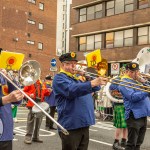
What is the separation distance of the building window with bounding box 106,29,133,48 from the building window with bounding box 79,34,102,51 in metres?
1.11

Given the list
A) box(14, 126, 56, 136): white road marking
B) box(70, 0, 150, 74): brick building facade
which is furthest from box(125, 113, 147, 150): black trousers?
box(70, 0, 150, 74): brick building facade

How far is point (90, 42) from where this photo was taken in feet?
113

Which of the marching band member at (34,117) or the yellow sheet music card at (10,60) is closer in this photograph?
the yellow sheet music card at (10,60)

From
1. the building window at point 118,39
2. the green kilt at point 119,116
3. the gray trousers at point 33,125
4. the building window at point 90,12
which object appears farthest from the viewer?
the building window at point 90,12

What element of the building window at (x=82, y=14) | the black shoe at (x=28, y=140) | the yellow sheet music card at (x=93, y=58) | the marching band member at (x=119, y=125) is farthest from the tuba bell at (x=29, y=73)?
the building window at (x=82, y=14)

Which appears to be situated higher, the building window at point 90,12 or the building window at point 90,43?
the building window at point 90,12

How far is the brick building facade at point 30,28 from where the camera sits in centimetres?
4088

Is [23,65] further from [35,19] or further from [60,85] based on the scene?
[35,19]

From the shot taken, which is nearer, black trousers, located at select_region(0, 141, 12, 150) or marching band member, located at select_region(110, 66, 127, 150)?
black trousers, located at select_region(0, 141, 12, 150)

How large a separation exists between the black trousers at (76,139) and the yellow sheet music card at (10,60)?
4.35 feet

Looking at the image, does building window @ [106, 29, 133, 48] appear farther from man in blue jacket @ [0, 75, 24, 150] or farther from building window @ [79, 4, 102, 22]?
man in blue jacket @ [0, 75, 24, 150]

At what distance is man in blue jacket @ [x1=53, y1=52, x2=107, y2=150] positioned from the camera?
4906mm

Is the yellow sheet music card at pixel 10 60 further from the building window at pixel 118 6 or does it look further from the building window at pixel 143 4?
the building window at pixel 118 6

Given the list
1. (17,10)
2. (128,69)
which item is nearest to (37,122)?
(128,69)
